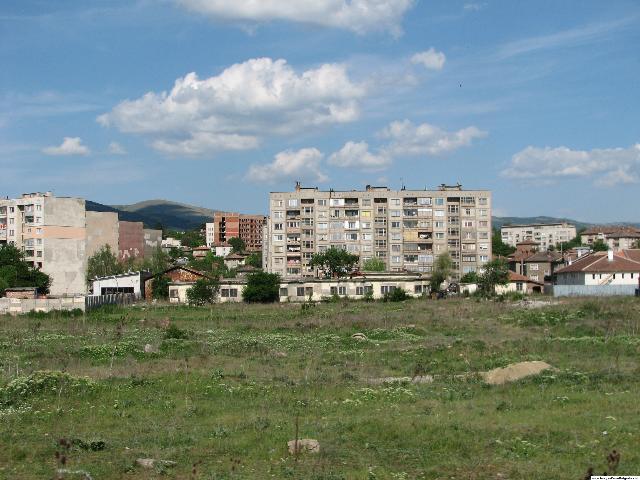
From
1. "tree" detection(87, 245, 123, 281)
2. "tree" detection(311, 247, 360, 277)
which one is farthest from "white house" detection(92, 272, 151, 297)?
"tree" detection(87, 245, 123, 281)

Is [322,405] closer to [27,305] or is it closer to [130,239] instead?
[27,305]

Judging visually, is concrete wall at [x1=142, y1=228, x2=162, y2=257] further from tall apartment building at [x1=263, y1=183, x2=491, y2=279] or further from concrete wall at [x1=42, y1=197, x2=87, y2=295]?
tall apartment building at [x1=263, y1=183, x2=491, y2=279]

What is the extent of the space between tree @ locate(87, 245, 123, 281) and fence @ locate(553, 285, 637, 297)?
7167 centimetres

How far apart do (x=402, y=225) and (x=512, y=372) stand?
7882 cm

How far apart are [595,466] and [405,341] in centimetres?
2281

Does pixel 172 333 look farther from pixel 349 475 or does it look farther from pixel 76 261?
pixel 76 261

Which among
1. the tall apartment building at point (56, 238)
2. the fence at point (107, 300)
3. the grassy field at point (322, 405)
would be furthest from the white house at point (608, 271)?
the tall apartment building at point (56, 238)

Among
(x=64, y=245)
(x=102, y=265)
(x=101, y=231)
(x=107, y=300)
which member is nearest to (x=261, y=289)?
(x=107, y=300)

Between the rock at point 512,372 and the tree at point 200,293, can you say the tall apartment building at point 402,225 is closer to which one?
the tree at point 200,293

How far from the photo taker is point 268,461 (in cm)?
1417

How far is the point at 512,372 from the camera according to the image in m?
23.6

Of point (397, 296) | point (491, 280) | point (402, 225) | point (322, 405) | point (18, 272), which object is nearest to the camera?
point (322, 405)

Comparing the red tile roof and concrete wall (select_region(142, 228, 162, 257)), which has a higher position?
concrete wall (select_region(142, 228, 162, 257))

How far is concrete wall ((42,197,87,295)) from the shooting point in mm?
95188
